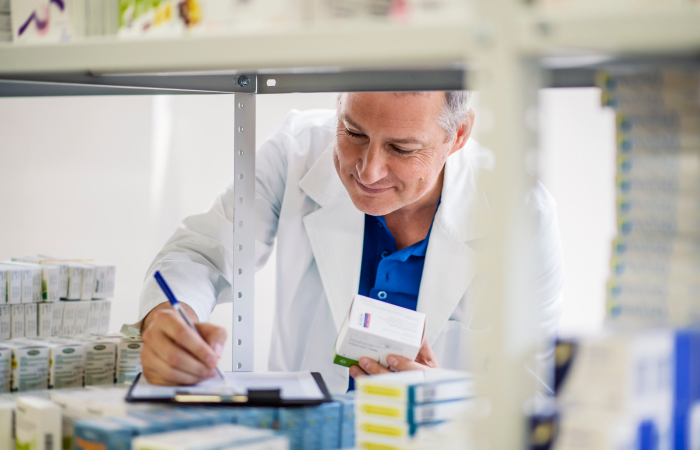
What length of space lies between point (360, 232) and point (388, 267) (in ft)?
0.45

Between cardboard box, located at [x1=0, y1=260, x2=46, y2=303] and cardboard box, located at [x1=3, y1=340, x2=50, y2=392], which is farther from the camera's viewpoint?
cardboard box, located at [x1=0, y1=260, x2=46, y2=303]

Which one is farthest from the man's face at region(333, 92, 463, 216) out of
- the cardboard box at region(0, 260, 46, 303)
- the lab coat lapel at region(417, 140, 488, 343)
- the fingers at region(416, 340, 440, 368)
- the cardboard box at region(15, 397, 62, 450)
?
the cardboard box at region(15, 397, 62, 450)

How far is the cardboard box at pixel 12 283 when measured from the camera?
1.44m

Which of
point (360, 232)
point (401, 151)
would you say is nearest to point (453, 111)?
point (401, 151)

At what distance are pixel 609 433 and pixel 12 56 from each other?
924 millimetres

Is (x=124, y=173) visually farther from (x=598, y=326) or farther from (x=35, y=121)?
(x=598, y=326)

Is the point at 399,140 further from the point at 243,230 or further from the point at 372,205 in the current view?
the point at 243,230

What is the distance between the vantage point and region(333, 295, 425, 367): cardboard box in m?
1.16

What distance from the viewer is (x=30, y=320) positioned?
1429 mm

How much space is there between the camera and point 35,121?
171 inches

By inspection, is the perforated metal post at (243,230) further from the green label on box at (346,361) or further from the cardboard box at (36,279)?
the cardboard box at (36,279)

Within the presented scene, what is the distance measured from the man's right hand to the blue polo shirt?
2.08 feet

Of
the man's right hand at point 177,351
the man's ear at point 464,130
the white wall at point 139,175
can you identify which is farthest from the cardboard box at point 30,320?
the white wall at point 139,175

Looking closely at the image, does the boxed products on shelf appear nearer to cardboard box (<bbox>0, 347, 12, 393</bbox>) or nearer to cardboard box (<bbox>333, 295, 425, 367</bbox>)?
cardboard box (<bbox>333, 295, 425, 367</bbox>)
